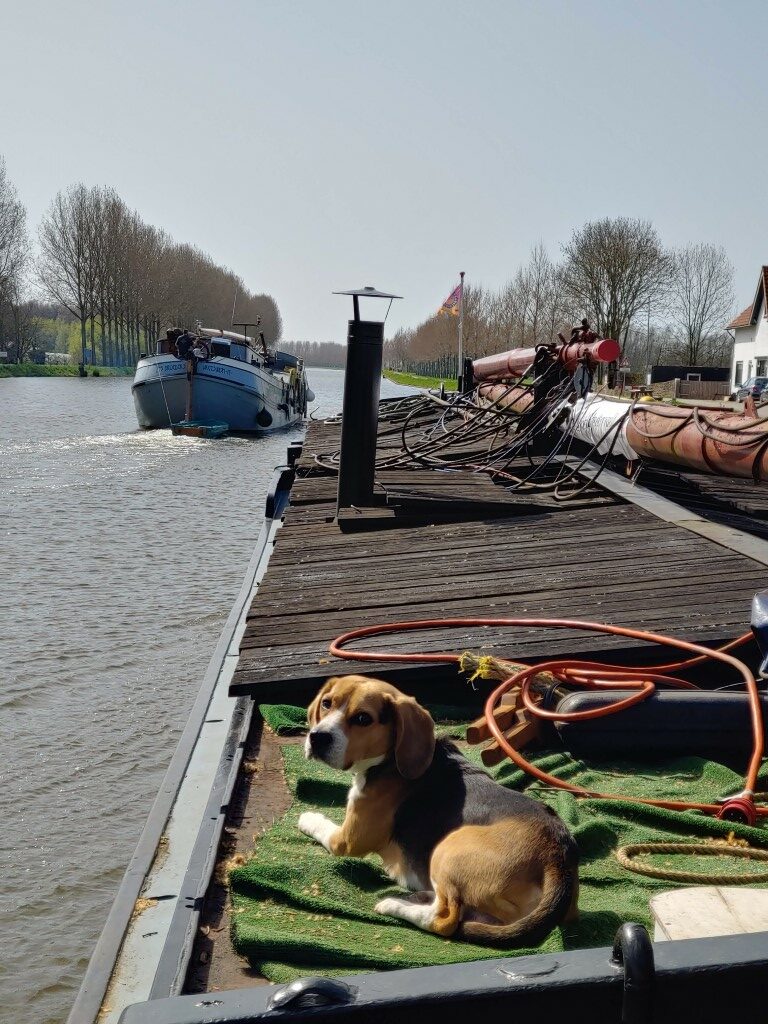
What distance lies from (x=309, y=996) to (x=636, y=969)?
0.46 m

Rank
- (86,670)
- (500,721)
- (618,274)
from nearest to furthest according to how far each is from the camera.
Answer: (500,721), (86,670), (618,274)

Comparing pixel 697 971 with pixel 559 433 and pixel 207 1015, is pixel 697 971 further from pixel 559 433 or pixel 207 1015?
pixel 559 433

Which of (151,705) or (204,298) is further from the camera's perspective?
(204,298)

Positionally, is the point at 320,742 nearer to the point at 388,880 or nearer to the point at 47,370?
the point at 388,880

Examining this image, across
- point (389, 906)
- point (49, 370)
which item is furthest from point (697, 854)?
point (49, 370)

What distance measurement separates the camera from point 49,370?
259 ft

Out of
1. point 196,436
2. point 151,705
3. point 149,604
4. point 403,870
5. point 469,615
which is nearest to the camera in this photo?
point 403,870

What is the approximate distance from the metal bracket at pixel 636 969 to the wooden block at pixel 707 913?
1.67 ft

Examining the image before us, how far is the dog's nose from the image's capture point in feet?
9.84

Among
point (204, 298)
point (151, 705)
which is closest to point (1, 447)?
point (151, 705)

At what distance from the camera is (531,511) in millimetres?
8430

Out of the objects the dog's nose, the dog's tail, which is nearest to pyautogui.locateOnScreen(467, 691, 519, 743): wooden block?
the dog's nose

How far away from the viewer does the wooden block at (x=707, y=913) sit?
206cm

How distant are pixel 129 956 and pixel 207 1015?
4.59 ft
